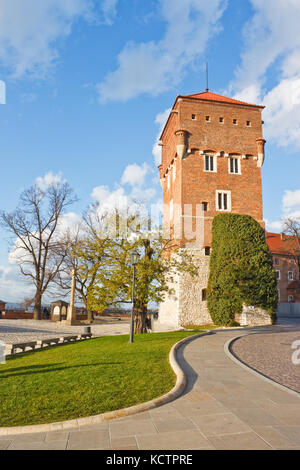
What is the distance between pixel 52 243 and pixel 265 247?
72.0 ft

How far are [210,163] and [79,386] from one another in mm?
25108

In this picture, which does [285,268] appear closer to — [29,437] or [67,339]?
[67,339]

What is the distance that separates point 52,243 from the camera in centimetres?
3581

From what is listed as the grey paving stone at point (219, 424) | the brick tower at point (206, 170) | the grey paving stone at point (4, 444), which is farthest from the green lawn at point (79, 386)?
the brick tower at point (206, 170)

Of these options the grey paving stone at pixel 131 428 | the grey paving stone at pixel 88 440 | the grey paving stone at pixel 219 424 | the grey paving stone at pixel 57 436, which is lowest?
the grey paving stone at pixel 57 436

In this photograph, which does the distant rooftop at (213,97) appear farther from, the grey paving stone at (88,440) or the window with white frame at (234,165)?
the grey paving stone at (88,440)

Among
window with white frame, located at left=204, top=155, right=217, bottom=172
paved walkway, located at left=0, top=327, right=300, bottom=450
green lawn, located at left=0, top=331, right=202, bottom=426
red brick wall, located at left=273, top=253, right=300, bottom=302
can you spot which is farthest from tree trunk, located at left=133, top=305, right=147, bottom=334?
red brick wall, located at left=273, top=253, right=300, bottom=302

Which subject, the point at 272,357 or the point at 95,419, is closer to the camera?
the point at 95,419

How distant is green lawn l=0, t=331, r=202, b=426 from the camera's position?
5586 millimetres

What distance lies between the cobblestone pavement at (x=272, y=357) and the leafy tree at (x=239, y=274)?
27.3 feet

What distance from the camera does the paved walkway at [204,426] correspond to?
14.1ft

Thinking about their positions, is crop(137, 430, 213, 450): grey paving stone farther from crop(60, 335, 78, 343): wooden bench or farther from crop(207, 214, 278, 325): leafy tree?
crop(207, 214, 278, 325): leafy tree

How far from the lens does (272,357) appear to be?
11.2m

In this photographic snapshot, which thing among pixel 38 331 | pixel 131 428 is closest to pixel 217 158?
pixel 38 331
